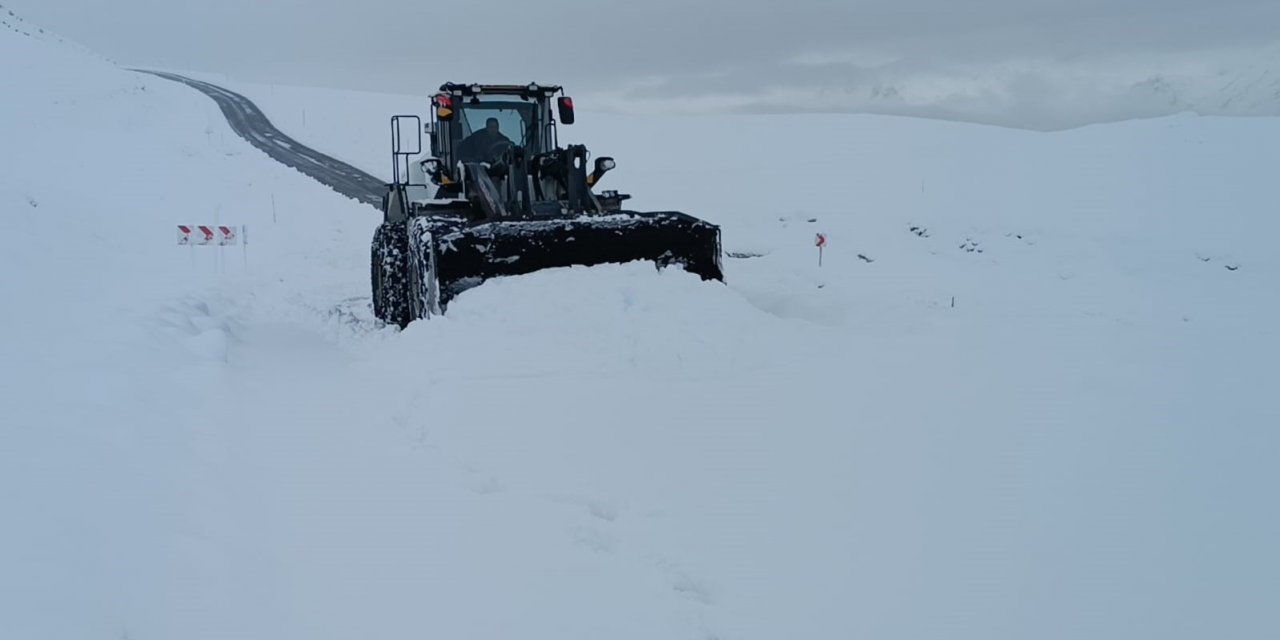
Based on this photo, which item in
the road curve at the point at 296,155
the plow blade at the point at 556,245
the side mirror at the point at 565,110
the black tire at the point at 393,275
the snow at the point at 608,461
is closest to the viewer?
the snow at the point at 608,461

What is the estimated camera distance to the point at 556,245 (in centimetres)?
834

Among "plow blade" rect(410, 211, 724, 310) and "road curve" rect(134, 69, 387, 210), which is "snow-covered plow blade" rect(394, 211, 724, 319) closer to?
"plow blade" rect(410, 211, 724, 310)

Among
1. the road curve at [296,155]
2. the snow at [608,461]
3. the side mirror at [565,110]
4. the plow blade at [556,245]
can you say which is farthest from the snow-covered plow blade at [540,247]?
the road curve at [296,155]

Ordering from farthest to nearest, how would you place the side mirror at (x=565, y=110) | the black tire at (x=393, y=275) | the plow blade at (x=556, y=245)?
the side mirror at (x=565, y=110)
the black tire at (x=393, y=275)
the plow blade at (x=556, y=245)

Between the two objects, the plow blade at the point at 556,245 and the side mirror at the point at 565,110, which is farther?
the side mirror at the point at 565,110

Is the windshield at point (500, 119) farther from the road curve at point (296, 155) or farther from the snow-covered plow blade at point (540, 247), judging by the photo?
the road curve at point (296, 155)

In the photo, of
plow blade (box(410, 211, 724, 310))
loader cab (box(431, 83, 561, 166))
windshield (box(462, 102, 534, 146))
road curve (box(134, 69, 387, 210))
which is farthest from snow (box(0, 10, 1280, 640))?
road curve (box(134, 69, 387, 210))

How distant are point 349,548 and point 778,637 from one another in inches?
81.6

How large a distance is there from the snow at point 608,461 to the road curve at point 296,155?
1214cm

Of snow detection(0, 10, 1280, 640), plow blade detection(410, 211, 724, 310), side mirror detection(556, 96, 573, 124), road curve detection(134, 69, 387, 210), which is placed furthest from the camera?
road curve detection(134, 69, 387, 210)

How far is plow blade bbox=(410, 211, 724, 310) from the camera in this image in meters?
8.09

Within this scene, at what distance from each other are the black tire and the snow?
1.30 ft

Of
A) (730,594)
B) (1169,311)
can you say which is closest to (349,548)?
(730,594)

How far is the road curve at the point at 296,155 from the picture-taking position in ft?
81.6
